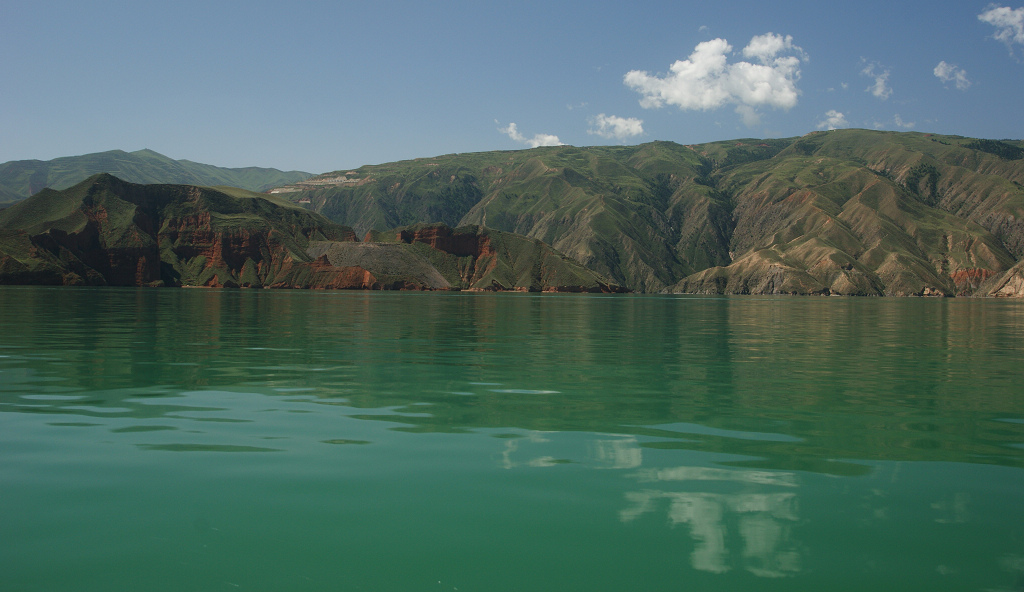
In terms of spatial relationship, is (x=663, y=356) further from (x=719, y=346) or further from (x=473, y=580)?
(x=473, y=580)

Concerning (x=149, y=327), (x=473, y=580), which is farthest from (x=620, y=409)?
(x=149, y=327)

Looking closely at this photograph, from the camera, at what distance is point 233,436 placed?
42.2 feet

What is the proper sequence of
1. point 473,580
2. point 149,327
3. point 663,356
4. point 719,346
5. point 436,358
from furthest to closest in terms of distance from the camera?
point 149,327, point 719,346, point 663,356, point 436,358, point 473,580

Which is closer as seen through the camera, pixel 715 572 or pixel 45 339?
pixel 715 572

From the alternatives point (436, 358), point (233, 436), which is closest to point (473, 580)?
point (233, 436)

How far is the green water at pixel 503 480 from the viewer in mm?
7004

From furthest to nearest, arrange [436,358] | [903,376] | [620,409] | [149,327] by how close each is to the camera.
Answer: [149,327]
[436,358]
[903,376]
[620,409]

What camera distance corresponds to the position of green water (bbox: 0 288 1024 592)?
700 centimetres

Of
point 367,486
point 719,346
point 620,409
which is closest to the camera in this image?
point 367,486

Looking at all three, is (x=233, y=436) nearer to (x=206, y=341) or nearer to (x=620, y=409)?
(x=620, y=409)

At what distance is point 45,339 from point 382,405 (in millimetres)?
25802

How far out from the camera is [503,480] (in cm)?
1003

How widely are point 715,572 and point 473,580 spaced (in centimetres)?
272

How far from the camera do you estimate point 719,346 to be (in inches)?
1383
